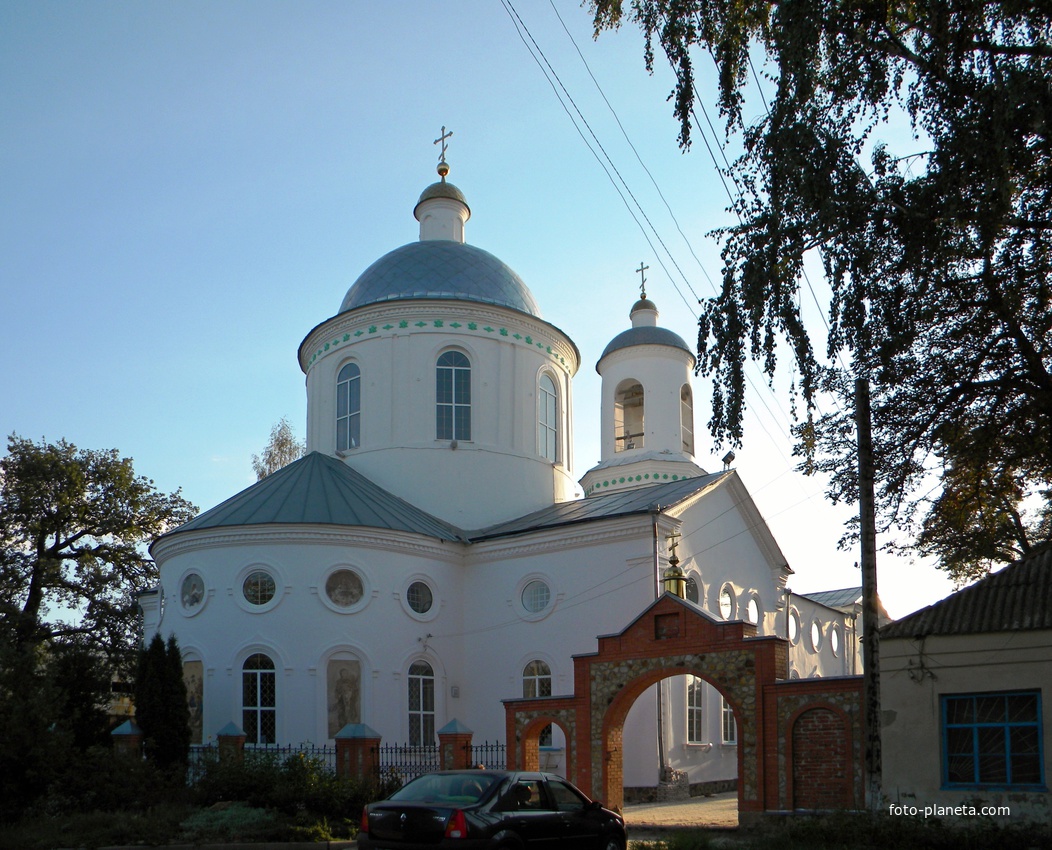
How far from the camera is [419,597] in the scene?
81.1 ft

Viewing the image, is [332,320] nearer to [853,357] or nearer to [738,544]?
[738,544]

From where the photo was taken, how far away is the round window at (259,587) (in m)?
23.1

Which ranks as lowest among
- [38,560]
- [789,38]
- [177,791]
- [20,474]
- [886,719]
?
[177,791]

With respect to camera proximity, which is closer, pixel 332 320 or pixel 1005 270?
pixel 1005 270

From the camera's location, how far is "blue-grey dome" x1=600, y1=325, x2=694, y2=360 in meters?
32.9

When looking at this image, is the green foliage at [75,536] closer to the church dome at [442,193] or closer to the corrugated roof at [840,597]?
the church dome at [442,193]

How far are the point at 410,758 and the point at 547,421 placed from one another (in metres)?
10.6

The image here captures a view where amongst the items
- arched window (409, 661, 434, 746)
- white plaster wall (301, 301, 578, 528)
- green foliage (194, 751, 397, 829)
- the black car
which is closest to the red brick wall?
the black car

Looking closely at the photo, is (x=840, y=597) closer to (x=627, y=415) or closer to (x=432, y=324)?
(x=627, y=415)

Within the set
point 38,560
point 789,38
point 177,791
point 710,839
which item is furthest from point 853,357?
point 38,560

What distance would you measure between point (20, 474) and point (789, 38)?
1058 inches

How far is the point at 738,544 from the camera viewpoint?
2683 centimetres

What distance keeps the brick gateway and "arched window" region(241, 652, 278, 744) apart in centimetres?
599

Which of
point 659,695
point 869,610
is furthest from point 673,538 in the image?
point 869,610
